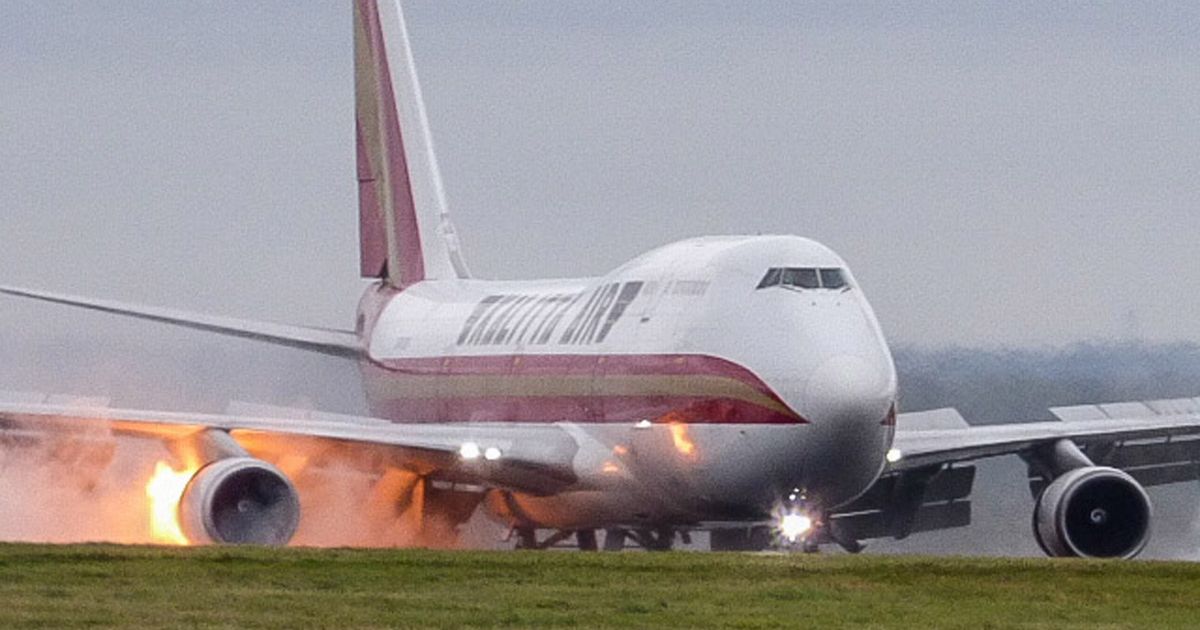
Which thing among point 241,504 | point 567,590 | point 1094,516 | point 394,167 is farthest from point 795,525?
point 394,167

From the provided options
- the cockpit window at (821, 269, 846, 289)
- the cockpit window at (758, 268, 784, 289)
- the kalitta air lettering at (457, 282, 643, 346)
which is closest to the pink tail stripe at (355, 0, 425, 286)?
the kalitta air lettering at (457, 282, 643, 346)

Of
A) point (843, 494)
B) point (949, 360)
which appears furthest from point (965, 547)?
point (843, 494)

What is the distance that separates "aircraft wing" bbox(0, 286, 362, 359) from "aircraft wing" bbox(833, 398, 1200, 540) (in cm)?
1018

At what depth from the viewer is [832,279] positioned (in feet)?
137

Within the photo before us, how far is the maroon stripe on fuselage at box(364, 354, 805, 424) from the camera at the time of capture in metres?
41.0

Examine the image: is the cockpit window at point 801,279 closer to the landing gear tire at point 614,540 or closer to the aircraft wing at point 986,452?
the aircraft wing at point 986,452

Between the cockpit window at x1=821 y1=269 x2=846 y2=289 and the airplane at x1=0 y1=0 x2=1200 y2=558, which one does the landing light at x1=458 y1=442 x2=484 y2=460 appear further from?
the cockpit window at x1=821 y1=269 x2=846 y2=289

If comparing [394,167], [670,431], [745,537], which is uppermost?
[394,167]

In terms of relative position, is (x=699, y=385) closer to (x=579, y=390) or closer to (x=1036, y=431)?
(x=579, y=390)

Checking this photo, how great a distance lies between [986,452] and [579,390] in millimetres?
5557

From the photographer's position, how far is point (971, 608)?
27594 mm

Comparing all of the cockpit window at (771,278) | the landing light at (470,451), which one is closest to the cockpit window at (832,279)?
the cockpit window at (771,278)

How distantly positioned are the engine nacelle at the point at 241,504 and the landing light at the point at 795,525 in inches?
237

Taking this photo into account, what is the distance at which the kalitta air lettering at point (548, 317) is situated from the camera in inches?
1774
